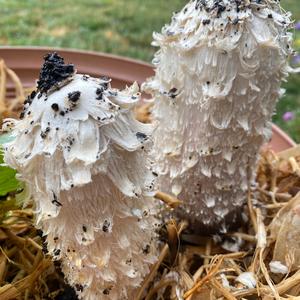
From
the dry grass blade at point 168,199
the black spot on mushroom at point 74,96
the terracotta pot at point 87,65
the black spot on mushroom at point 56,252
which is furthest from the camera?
the terracotta pot at point 87,65

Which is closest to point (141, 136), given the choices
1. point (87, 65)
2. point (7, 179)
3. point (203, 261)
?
point (7, 179)

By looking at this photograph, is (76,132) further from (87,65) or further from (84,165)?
(87,65)

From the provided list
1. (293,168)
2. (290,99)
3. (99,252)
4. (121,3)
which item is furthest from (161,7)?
(99,252)

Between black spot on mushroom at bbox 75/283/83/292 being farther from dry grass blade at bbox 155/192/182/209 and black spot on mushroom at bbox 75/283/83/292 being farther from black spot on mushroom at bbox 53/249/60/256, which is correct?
dry grass blade at bbox 155/192/182/209

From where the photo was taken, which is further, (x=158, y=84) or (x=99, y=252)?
(x=158, y=84)

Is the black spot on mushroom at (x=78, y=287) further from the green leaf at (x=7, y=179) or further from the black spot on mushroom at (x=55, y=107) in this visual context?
the black spot on mushroom at (x=55, y=107)

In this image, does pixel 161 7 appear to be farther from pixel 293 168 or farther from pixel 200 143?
pixel 200 143

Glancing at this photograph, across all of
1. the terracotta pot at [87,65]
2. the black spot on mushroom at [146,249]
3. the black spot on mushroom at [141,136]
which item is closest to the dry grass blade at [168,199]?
the black spot on mushroom at [146,249]
